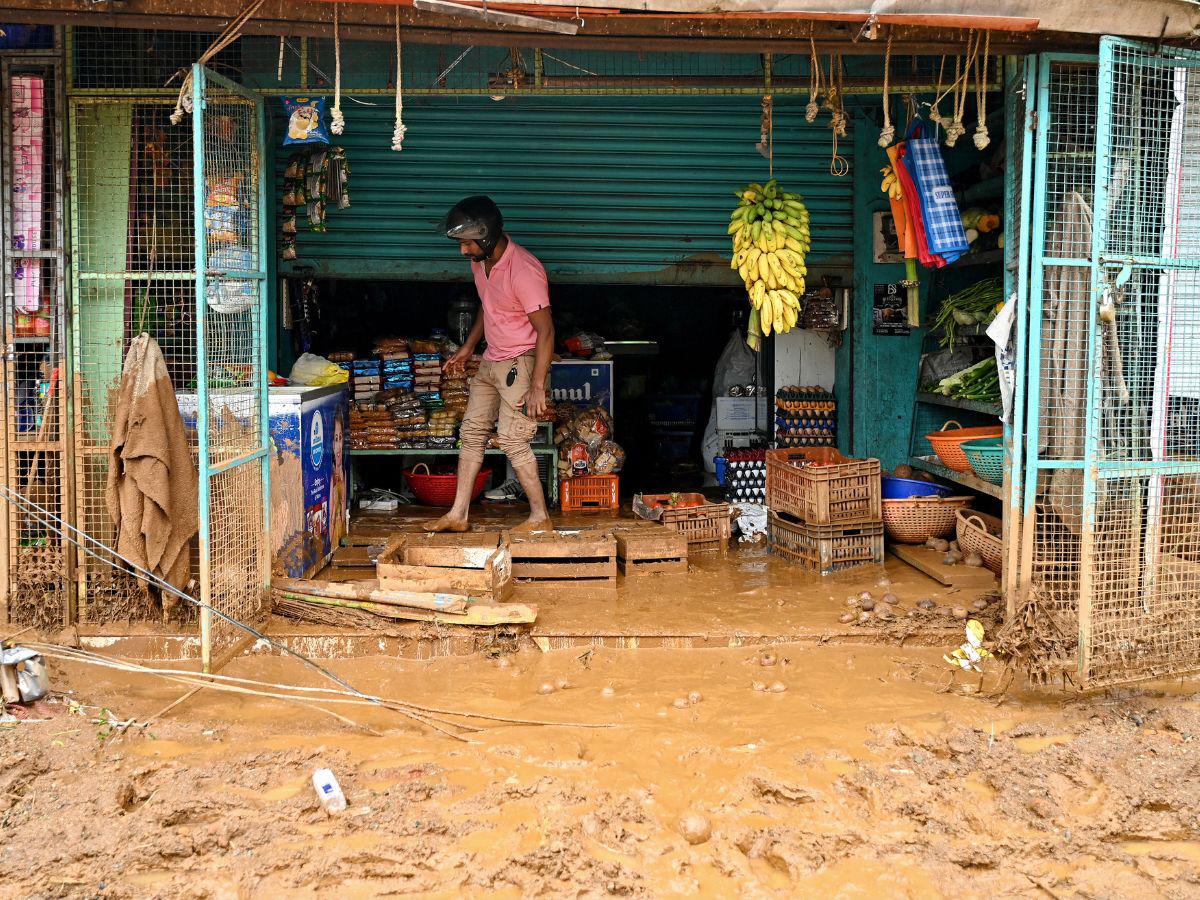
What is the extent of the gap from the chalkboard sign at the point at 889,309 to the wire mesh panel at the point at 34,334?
6.14 m

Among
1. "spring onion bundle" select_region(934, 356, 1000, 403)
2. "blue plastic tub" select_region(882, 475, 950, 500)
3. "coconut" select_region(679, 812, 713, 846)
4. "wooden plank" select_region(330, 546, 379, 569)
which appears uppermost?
"spring onion bundle" select_region(934, 356, 1000, 403)

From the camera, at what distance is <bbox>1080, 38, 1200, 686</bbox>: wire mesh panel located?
6.03m

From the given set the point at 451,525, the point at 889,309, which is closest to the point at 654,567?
the point at 451,525

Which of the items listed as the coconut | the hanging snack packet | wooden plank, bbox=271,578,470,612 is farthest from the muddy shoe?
the coconut

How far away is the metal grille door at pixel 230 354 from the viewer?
5973mm

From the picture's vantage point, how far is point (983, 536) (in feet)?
24.5

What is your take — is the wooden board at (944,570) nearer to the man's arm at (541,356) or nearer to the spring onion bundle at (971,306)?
the spring onion bundle at (971,306)

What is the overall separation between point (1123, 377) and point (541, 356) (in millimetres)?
3851

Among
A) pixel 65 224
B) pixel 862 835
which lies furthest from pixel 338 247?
pixel 862 835

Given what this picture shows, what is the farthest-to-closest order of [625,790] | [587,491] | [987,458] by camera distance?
[587,491]
[987,458]
[625,790]

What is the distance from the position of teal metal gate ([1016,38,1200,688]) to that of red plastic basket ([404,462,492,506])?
16.1 ft

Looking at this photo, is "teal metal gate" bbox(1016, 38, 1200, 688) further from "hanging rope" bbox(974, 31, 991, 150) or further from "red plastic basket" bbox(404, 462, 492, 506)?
"red plastic basket" bbox(404, 462, 492, 506)

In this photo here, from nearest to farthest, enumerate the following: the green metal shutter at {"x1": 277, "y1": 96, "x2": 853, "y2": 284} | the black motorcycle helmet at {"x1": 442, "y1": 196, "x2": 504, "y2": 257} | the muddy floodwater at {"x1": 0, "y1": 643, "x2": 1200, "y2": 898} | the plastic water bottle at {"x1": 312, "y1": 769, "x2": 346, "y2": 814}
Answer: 1. the muddy floodwater at {"x1": 0, "y1": 643, "x2": 1200, "y2": 898}
2. the plastic water bottle at {"x1": 312, "y1": 769, "x2": 346, "y2": 814}
3. the black motorcycle helmet at {"x1": 442, "y1": 196, "x2": 504, "y2": 257}
4. the green metal shutter at {"x1": 277, "y1": 96, "x2": 853, "y2": 284}

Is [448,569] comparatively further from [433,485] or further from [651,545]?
[433,485]
